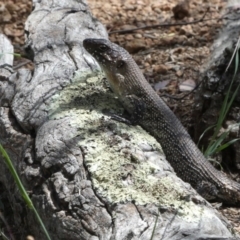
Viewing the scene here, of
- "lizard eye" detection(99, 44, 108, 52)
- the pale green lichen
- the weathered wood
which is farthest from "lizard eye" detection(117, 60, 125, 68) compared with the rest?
the weathered wood

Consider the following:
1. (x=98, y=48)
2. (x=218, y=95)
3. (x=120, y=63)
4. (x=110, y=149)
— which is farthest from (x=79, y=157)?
(x=218, y=95)

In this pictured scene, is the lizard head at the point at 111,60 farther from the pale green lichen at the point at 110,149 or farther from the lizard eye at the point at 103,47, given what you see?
the pale green lichen at the point at 110,149

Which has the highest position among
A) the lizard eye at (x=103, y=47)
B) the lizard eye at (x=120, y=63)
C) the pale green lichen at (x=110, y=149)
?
the lizard eye at (x=103, y=47)

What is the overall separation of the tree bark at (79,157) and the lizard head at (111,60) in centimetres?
6

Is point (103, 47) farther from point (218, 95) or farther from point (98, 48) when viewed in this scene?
point (218, 95)

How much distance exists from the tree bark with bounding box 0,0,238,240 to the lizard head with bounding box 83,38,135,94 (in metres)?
0.06

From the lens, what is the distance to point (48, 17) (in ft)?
17.9

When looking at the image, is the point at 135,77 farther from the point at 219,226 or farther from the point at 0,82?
the point at 219,226

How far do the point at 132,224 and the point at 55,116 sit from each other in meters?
1.27

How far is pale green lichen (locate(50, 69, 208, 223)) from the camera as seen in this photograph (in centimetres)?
351

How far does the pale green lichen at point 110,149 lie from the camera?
Answer: 11.5 ft

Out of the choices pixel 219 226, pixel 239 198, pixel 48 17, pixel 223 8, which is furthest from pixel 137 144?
pixel 223 8

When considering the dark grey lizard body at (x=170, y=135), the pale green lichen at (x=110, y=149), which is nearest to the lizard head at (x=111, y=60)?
the dark grey lizard body at (x=170, y=135)

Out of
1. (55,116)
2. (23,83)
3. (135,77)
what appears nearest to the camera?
(55,116)
